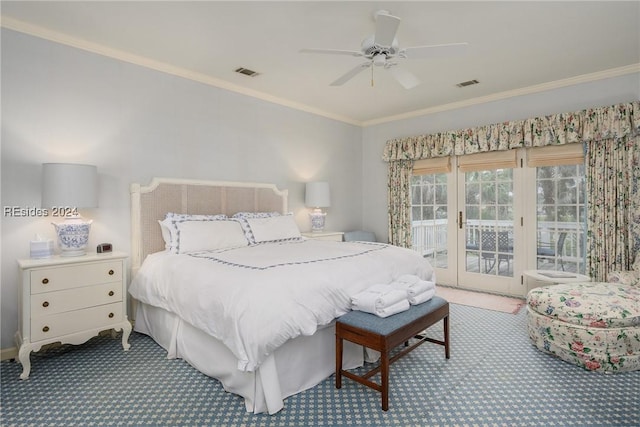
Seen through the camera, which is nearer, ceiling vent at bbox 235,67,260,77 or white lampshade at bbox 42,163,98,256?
white lampshade at bbox 42,163,98,256

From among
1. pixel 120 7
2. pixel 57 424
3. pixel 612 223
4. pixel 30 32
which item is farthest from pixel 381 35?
pixel 612 223

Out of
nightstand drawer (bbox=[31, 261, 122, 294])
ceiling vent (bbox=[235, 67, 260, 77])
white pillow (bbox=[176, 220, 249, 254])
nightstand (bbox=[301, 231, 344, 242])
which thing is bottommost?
nightstand drawer (bbox=[31, 261, 122, 294])

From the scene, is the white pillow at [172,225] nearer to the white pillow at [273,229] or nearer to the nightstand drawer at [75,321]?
the white pillow at [273,229]

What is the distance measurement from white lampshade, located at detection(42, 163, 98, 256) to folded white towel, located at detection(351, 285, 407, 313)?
2226 mm

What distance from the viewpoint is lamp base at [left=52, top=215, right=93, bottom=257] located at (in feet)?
9.14

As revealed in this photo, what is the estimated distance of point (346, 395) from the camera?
223 centimetres

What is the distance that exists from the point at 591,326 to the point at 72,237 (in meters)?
4.03

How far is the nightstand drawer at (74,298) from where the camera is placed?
8.21 feet

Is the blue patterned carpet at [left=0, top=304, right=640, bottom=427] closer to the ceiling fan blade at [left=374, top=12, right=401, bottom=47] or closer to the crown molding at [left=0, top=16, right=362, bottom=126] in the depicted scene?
the ceiling fan blade at [left=374, top=12, right=401, bottom=47]

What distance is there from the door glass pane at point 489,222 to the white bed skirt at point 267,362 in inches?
118

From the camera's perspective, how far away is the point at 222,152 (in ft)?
13.6

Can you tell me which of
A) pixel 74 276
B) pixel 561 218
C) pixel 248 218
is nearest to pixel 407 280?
pixel 248 218

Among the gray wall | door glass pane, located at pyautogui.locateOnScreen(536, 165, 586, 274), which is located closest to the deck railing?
door glass pane, located at pyautogui.locateOnScreen(536, 165, 586, 274)

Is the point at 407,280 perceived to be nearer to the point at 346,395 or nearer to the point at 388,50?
the point at 346,395
